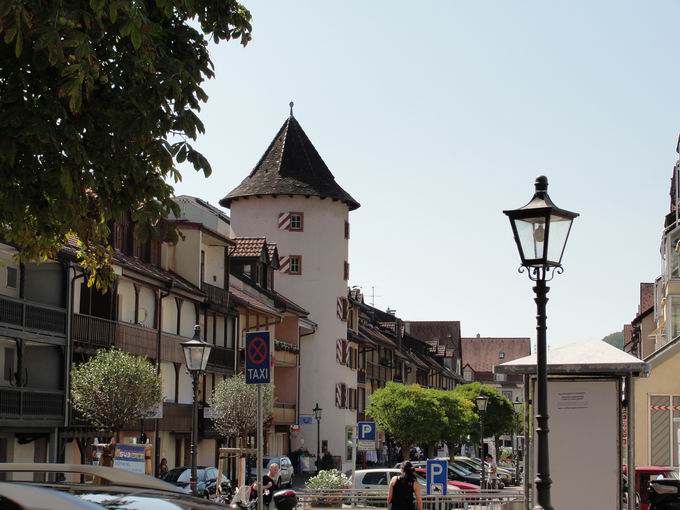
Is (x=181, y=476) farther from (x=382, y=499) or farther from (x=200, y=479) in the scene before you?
(x=382, y=499)

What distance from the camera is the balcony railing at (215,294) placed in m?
53.0

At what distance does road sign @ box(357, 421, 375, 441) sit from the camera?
3000cm

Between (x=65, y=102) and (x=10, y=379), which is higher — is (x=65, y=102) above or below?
above

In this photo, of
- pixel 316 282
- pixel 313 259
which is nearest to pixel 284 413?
pixel 316 282

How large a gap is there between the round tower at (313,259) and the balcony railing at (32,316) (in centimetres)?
3364

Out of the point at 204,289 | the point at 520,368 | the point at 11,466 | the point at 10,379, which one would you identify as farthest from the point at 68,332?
the point at 11,466

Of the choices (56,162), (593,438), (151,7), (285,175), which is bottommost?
(593,438)

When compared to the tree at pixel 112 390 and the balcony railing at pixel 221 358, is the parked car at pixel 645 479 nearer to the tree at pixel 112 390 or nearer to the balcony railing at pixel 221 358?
the tree at pixel 112 390

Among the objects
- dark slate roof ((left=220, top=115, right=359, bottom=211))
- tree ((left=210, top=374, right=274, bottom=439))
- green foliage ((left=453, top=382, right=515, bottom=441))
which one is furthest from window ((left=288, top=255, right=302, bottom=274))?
tree ((left=210, top=374, right=274, bottom=439))

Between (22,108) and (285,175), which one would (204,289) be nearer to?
(285,175)

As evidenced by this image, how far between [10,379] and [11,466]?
111 feet

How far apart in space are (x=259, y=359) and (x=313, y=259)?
57.7m

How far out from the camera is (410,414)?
65.4 meters

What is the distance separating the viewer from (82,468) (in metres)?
5.20
